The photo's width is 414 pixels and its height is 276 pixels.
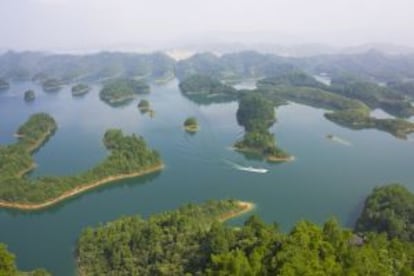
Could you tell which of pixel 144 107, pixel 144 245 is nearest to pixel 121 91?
pixel 144 107

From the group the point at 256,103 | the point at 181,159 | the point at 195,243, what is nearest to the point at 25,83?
the point at 256,103

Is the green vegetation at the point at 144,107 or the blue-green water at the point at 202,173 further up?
the green vegetation at the point at 144,107

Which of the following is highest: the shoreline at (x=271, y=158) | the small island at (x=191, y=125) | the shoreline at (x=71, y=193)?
the small island at (x=191, y=125)

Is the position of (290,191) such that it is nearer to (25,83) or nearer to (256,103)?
(256,103)

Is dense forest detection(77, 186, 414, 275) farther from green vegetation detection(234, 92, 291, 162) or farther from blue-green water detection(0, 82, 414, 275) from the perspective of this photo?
green vegetation detection(234, 92, 291, 162)

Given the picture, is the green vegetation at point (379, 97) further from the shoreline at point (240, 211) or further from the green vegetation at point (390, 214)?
the shoreline at point (240, 211)

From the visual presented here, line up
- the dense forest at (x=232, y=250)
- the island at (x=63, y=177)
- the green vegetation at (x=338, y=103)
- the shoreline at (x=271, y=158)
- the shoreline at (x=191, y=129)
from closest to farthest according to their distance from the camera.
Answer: the dense forest at (x=232, y=250), the island at (x=63, y=177), the shoreline at (x=271, y=158), the shoreline at (x=191, y=129), the green vegetation at (x=338, y=103)

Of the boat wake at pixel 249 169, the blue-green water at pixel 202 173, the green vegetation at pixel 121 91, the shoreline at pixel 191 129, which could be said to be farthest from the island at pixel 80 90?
the boat wake at pixel 249 169
